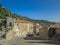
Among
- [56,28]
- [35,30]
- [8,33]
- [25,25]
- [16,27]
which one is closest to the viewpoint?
[8,33]

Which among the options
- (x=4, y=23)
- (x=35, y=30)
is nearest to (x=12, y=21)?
(x=4, y=23)

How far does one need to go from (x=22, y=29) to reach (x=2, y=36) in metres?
11.3

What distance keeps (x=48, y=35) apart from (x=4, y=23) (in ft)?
50.0

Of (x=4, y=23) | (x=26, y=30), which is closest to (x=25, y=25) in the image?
(x=26, y=30)

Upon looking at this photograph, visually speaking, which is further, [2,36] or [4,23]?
[4,23]

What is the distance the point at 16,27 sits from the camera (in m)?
41.0

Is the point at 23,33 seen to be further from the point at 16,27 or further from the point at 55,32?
the point at 55,32

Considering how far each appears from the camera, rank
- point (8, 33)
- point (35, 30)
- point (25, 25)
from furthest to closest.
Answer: point (35, 30), point (25, 25), point (8, 33)

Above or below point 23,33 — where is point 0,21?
above

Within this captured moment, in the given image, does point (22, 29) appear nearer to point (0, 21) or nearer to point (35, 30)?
point (0, 21)

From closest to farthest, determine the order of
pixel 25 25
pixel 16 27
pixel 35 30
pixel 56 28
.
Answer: pixel 56 28 < pixel 16 27 < pixel 25 25 < pixel 35 30

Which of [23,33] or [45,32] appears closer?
[45,32]

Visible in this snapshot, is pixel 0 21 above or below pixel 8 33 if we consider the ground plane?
above

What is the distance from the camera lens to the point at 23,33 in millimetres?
42062
